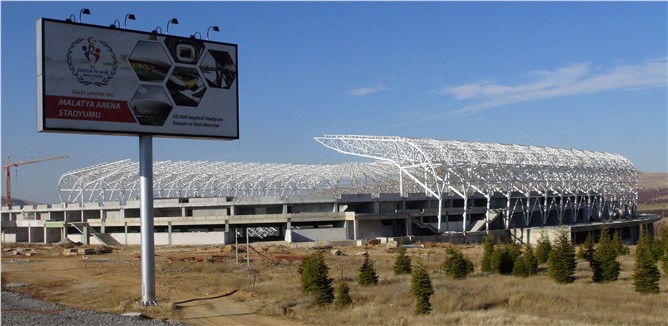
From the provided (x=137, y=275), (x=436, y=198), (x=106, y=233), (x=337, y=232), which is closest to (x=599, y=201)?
(x=436, y=198)

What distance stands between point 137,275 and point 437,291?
1875cm

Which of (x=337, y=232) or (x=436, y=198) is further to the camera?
(x=436, y=198)

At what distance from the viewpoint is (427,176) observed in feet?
271

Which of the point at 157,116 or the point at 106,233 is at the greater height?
the point at 157,116

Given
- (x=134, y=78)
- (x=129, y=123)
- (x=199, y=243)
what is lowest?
(x=199, y=243)

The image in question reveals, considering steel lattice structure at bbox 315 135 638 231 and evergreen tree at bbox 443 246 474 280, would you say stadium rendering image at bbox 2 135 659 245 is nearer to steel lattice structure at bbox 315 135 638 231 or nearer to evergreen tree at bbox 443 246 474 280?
steel lattice structure at bbox 315 135 638 231

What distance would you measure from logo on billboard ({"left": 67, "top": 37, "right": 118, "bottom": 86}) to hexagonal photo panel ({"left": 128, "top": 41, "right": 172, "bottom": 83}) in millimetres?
784

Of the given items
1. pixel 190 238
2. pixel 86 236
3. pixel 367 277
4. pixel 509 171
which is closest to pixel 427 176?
pixel 509 171

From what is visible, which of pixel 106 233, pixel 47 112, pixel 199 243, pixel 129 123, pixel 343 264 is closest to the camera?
pixel 47 112

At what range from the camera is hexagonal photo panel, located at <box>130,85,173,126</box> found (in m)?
25.6

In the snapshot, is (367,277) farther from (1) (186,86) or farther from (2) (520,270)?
(1) (186,86)

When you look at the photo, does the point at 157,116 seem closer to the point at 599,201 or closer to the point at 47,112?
the point at 47,112

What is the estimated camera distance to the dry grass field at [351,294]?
2308 cm

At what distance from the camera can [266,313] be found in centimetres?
2492
